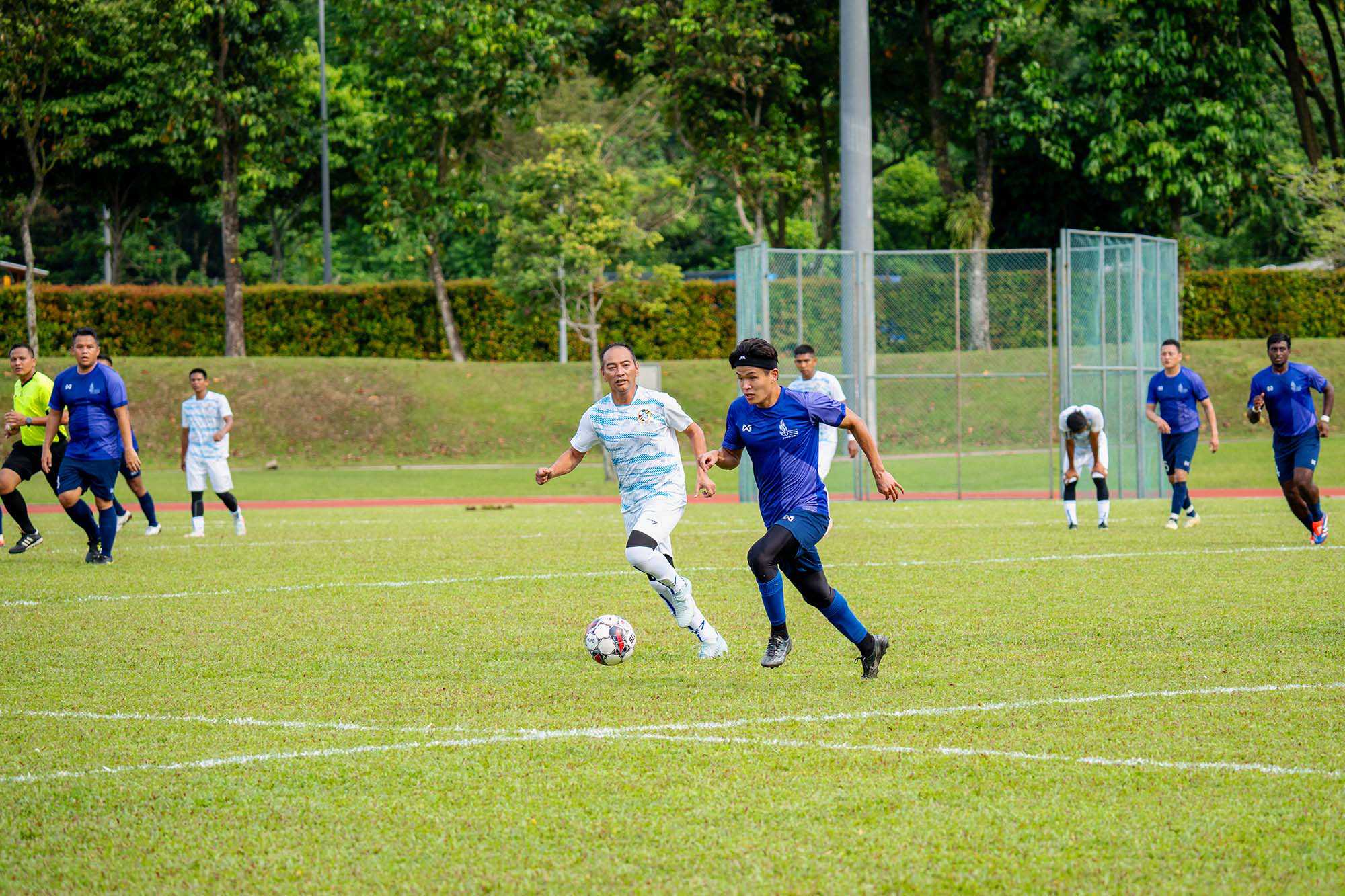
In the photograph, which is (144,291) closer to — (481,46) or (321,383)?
(321,383)

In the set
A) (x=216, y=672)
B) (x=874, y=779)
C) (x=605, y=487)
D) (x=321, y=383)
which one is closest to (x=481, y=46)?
(x=321, y=383)

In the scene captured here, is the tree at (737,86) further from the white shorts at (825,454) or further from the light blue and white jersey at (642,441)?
the light blue and white jersey at (642,441)

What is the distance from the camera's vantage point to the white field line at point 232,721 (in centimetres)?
666

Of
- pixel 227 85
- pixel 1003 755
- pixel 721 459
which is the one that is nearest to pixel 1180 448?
pixel 721 459

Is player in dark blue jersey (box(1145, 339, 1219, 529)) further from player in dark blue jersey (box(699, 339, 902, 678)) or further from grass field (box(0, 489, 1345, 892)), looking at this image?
player in dark blue jersey (box(699, 339, 902, 678))

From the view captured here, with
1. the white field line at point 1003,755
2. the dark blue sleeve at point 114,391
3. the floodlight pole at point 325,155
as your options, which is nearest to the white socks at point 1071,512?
the dark blue sleeve at point 114,391

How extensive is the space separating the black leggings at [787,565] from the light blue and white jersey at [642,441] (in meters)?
1.21

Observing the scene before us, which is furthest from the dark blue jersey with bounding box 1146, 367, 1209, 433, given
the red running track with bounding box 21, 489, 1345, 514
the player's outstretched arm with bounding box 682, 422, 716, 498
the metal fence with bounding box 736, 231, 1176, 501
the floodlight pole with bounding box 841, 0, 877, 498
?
the player's outstretched arm with bounding box 682, 422, 716, 498

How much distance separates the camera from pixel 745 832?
4.96m

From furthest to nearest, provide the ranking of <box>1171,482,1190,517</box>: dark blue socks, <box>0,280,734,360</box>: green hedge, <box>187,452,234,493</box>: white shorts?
<box>0,280,734,360</box>: green hedge, <box>187,452,234,493</box>: white shorts, <box>1171,482,1190,517</box>: dark blue socks

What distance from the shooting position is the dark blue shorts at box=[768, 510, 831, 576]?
7.72 meters

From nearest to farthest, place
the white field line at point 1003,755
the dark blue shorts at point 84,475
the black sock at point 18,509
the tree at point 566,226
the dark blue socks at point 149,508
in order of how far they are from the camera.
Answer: the white field line at point 1003,755 < the dark blue shorts at point 84,475 < the black sock at point 18,509 < the dark blue socks at point 149,508 < the tree at point 566,226

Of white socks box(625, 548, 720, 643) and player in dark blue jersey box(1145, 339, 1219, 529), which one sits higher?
player in dark blue jersey box(1145, 339, 1219, 529)

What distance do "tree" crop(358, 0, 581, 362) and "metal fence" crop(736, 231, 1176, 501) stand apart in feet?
42.5
